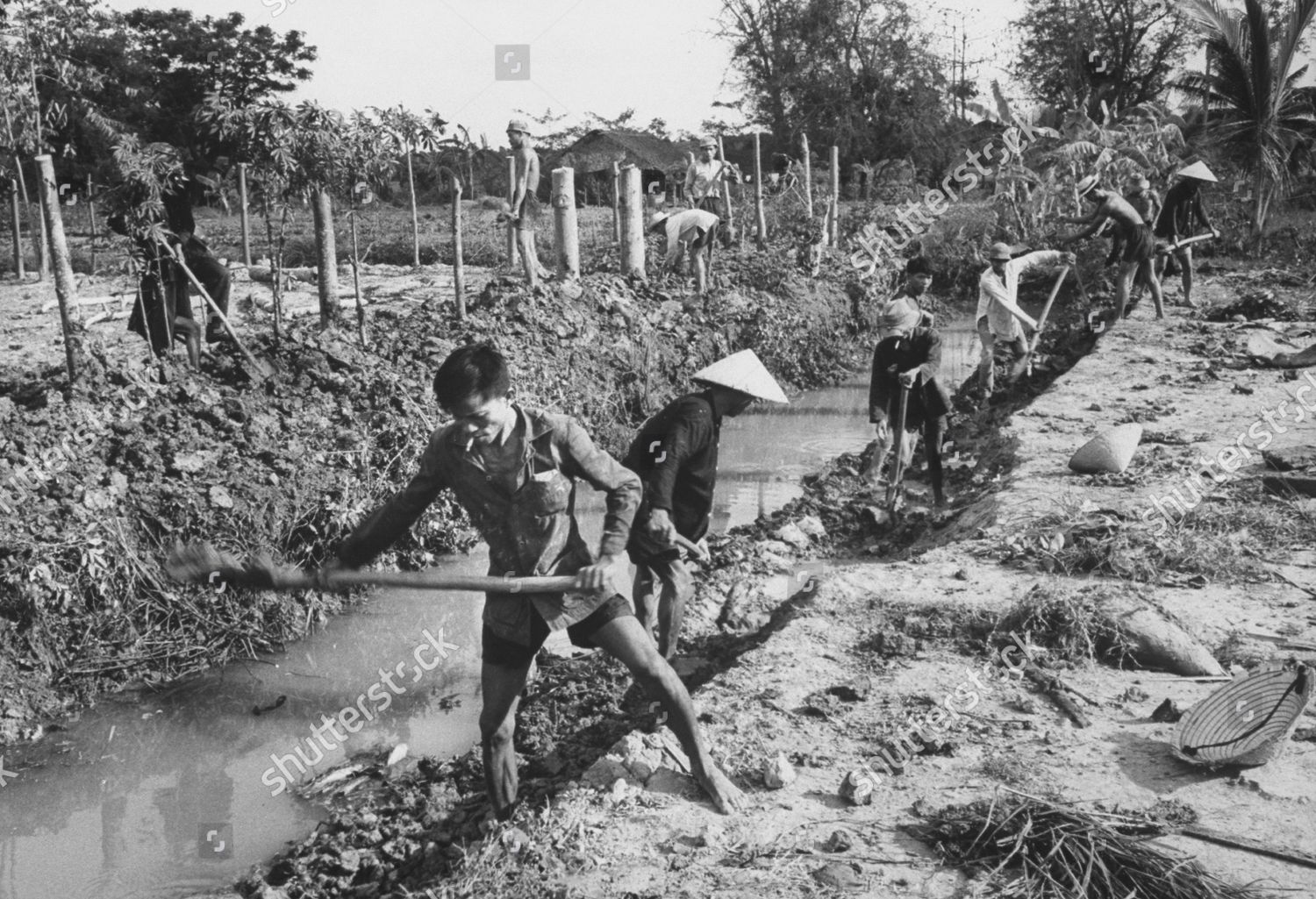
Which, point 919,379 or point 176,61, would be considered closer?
point 919,379

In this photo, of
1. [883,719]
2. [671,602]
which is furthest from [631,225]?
[883,719]

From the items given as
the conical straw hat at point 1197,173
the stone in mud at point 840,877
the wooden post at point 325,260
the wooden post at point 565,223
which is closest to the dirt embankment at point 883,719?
the stone in mud at point 840,877

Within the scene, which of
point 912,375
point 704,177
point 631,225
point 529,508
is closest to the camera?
point 529,508

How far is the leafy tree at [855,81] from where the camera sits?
27734 mm

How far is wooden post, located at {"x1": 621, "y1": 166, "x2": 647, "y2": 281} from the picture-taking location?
460 inches

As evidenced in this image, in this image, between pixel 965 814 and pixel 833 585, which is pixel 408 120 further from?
pixel 965 814

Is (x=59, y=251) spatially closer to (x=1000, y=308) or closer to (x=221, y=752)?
(x=221, y=752)

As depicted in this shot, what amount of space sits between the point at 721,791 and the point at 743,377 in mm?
1715

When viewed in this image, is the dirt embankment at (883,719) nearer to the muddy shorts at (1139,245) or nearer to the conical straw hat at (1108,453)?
the conical straw hat at (1108,453)

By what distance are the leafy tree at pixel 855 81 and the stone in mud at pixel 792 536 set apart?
72.1 feet

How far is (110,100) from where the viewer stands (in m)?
23.1

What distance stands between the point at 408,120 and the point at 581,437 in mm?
8586

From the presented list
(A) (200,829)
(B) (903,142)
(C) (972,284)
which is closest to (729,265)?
(C) (972,284)

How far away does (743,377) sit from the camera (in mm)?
4469
